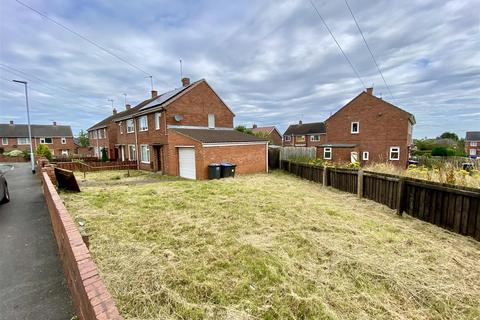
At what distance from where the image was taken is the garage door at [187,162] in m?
15.5

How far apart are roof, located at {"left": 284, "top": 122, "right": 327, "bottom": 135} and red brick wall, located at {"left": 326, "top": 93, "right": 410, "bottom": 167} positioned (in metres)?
17.6

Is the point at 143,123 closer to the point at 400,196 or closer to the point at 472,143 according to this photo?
the point at 400,196

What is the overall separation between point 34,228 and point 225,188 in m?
6.83

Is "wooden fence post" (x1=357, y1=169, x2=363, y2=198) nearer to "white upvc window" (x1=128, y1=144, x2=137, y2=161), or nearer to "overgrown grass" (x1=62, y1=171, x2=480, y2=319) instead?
"overgrown grass" (x1=62, y1=171, x2=480, y2=319)

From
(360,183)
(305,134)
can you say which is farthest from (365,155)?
(305,134)

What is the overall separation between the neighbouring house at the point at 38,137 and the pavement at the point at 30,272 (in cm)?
4867

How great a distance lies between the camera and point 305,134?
160 ft

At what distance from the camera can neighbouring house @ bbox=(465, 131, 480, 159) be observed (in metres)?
61.4

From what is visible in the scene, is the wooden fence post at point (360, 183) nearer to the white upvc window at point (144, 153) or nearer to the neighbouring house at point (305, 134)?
the white upvc window at point (144, 153)

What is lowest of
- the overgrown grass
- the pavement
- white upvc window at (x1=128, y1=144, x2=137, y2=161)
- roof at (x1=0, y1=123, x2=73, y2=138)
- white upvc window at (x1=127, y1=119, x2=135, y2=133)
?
the pavement

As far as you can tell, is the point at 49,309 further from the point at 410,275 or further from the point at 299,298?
the point at 410,275

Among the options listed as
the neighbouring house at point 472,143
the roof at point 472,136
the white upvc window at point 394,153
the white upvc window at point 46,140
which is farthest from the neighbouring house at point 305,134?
the white upvc window at point 46,140

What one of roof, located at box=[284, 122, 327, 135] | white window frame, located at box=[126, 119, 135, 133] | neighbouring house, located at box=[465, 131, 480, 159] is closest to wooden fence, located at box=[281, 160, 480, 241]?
white window frame, located at box=[126, 119, 135, 133]

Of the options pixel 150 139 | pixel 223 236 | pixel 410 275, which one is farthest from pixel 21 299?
pixel 150 139
